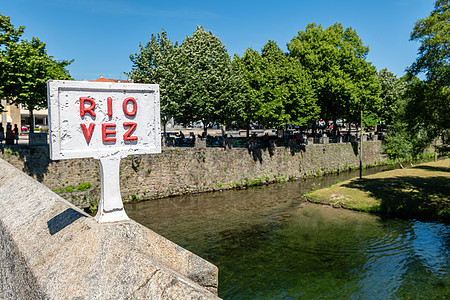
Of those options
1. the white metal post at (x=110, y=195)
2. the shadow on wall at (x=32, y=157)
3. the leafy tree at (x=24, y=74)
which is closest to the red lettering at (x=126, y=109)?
the white metal post at (x=110, y=195)

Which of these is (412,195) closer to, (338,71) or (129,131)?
(338,71)

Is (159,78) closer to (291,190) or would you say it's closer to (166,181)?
(166,181)

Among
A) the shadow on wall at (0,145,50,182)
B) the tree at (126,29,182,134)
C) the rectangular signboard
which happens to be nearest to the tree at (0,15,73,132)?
the shadow on wall at (0,145,50,182)

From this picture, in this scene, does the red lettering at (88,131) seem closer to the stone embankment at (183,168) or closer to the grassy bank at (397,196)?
the stone embankment at (183,168)

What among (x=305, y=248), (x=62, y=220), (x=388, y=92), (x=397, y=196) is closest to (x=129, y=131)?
(x=62, y=220)

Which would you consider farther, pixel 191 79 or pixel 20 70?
pixel 191 79

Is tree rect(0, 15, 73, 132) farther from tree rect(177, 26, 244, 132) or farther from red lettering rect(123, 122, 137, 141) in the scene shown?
red lettering rect(123, 122, 137, 141)

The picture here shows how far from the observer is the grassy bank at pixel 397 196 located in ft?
75.3

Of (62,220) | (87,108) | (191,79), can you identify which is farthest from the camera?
(191,79)

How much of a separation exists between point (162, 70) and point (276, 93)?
12470 mm

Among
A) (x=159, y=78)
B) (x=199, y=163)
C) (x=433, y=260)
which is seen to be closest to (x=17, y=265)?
(x=433, y=260)

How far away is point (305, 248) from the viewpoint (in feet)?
59.0

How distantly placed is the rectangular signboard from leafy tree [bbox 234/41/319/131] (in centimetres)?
3291

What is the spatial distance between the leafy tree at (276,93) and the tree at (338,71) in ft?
12.7
